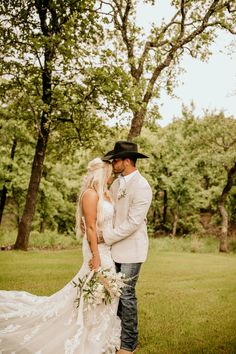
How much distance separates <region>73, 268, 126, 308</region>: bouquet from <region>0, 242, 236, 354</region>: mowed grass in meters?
1.23

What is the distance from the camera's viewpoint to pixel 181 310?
8.77m

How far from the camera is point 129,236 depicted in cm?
585

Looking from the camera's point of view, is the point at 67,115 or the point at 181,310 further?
the point at 67,115

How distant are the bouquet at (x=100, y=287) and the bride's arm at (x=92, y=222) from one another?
17cm

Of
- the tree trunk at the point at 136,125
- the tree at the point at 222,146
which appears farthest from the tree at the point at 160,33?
the tree at the point at 222,146

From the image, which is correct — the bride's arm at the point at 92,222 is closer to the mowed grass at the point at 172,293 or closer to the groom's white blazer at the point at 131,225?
the groom's white blazer at the point at 131,225

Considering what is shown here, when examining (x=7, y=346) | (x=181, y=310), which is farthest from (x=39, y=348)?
(x=181, y=310)

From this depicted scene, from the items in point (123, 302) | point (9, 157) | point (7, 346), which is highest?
point (9, 157)

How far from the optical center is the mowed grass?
266 inches

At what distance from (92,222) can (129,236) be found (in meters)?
0.59

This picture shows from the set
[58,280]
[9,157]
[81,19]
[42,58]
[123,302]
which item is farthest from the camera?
[9,157]

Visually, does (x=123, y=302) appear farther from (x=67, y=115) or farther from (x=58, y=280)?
(x=67, y=115)

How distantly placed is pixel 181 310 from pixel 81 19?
11.8m

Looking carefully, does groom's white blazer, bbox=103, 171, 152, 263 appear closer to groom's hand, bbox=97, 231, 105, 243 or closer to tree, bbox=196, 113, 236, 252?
groom's hand, bbox=97, 231, 105, 243
